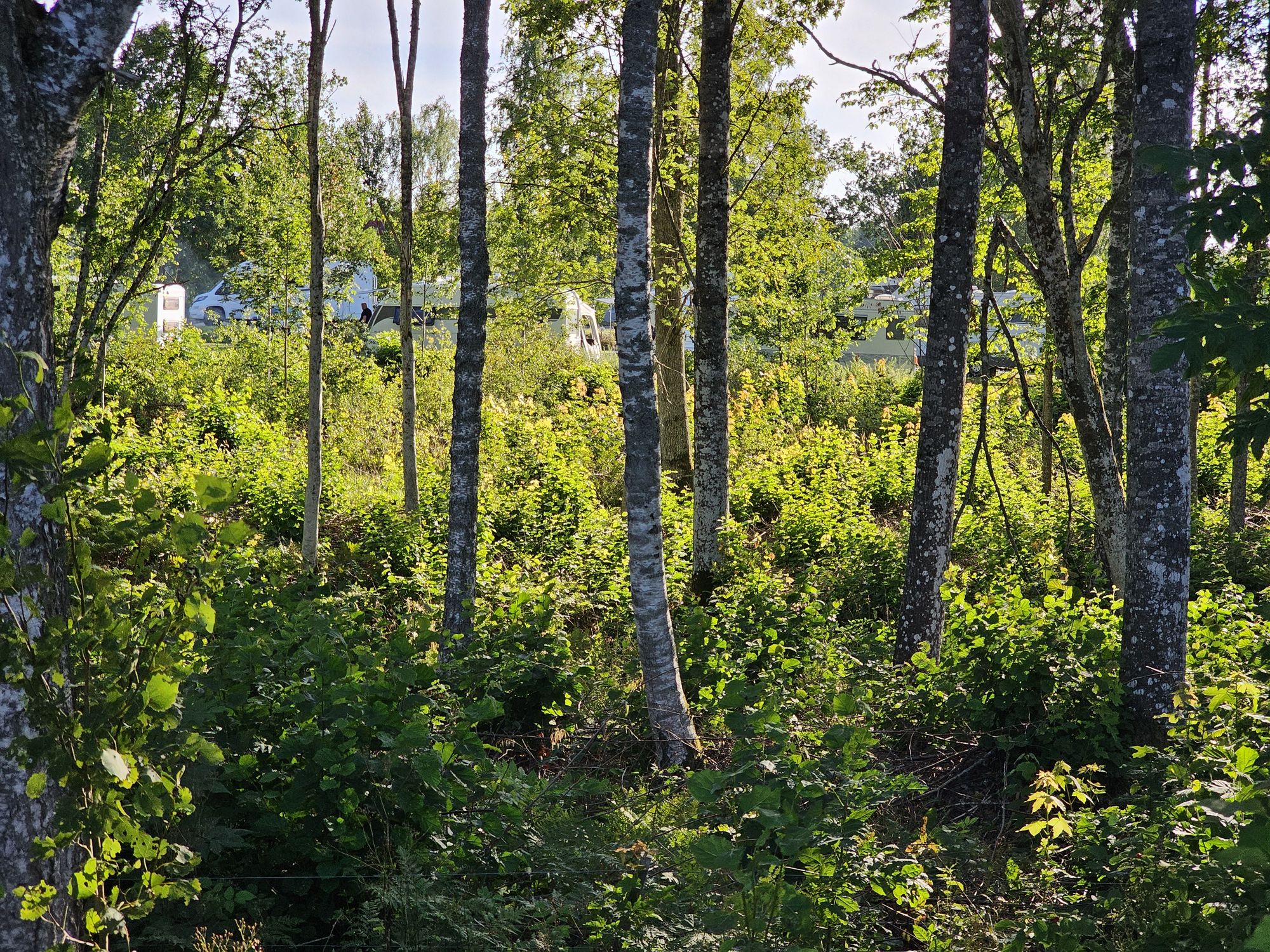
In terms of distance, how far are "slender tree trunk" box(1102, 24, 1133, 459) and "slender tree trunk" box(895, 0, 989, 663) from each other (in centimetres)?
348

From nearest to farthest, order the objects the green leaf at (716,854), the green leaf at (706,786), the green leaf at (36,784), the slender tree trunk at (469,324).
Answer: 1. the green leaf at (36,784)
2. the green leaf at (716,854)
3. the green leaf at (706,786)
4. the slender tree trunk at (469,324)

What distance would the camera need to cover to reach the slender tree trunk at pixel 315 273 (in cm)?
808

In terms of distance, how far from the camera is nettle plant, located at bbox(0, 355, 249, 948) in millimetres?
2037

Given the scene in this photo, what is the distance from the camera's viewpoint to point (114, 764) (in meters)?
2.04

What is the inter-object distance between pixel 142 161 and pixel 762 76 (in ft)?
23.5

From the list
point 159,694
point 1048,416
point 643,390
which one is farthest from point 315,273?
point 1048,416

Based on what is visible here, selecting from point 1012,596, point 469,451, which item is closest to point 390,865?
point 469,451

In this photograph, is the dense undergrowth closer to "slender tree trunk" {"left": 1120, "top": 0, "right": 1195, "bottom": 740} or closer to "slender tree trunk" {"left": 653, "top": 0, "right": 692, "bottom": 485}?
"slender tree trunk" {"left": 1120, "top": 0, "right": 1195, "bottom": 740}

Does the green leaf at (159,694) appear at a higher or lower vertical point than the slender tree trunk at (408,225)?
lower

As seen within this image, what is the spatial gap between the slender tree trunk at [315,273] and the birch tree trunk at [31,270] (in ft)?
18.8

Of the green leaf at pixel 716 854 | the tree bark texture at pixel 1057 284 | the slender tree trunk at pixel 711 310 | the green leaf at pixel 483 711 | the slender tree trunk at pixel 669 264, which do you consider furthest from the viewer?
the slender tree trunk at pixel 669 264

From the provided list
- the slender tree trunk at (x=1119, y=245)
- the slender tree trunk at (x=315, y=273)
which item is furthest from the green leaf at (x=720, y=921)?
the slender tree trunk at (x=1119, y=245)

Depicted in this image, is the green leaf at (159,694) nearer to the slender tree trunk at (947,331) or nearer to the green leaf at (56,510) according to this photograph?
the green leaf at (56,510)

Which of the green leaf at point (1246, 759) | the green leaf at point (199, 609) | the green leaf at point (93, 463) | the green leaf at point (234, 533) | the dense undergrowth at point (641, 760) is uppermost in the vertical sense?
the green leaf at point (93, 463)
